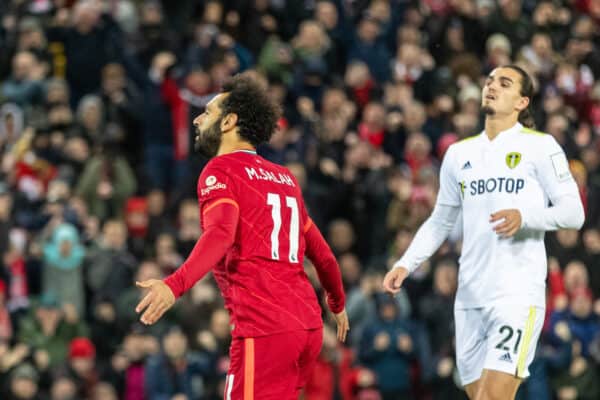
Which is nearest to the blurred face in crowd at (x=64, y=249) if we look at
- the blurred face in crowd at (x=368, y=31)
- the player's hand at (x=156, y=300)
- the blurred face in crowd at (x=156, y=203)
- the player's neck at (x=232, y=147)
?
the blurred face in crowd at (x=156, y=203)

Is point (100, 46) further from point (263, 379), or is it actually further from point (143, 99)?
point (263, 379)

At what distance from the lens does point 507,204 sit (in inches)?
336

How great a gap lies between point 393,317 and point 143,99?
14.2 ft

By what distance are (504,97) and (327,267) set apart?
1.74 meters

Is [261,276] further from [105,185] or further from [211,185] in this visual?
[105,185]

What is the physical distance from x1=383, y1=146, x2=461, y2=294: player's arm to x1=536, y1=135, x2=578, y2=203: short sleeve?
24.2 inches

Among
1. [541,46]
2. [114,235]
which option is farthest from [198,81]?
[541,46]

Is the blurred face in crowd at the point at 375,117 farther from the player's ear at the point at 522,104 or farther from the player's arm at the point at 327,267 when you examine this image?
the player's arm at the point at 327,267

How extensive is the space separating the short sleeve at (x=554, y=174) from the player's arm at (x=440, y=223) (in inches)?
24.2

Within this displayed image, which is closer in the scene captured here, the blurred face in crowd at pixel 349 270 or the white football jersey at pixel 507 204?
the white football jersey at pixel 507 204

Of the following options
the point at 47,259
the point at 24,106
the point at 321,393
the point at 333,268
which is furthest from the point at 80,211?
the point at 333,268

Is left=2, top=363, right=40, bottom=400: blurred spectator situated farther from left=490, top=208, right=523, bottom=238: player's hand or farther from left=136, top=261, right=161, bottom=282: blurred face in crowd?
left=490, top=208, right=523, bottom=238: player's hand

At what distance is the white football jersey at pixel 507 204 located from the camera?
8508 millimetres

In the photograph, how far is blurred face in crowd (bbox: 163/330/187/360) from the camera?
14.1 m
